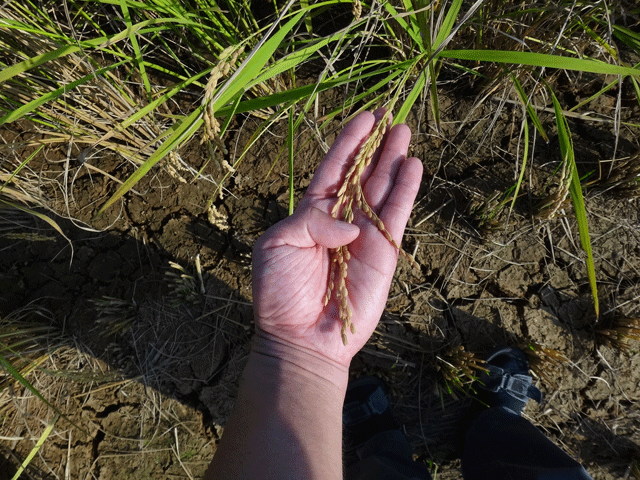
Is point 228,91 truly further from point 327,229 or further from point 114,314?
point 114,314

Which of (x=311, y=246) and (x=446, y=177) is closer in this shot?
(x=311, y=246)

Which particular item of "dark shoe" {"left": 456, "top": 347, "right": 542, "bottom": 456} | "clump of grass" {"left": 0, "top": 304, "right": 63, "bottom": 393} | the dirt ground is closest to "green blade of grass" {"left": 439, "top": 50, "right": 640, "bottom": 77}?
the dirt ground

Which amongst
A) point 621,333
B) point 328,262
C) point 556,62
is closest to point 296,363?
point 328,262

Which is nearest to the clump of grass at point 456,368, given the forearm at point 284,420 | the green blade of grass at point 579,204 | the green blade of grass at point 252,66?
the forearm at point 284,420

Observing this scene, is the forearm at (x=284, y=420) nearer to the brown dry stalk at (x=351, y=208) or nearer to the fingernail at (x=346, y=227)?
the brown dry stalk at (x=351, y=208)

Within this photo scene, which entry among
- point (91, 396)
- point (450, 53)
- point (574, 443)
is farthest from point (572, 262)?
point (91, 396)

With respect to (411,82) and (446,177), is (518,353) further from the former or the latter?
(411,82)

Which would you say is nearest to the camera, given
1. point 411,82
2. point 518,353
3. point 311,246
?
point 311,246
